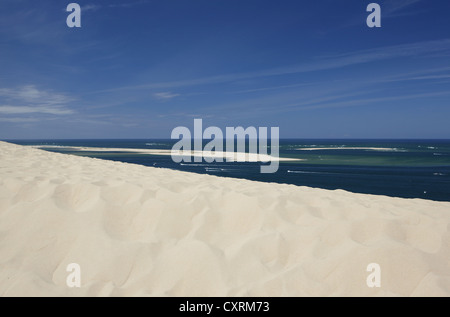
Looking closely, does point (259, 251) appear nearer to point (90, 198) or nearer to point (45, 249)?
point (45, 249)

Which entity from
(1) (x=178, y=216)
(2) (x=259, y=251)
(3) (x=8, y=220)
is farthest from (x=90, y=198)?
(2) (x=259, y=251)

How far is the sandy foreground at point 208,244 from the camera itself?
1988 mm

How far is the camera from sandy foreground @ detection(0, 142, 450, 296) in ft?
6.52

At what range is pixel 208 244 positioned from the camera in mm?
2451

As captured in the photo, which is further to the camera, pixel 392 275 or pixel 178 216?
pixel 178 216

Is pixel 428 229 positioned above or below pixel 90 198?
below
